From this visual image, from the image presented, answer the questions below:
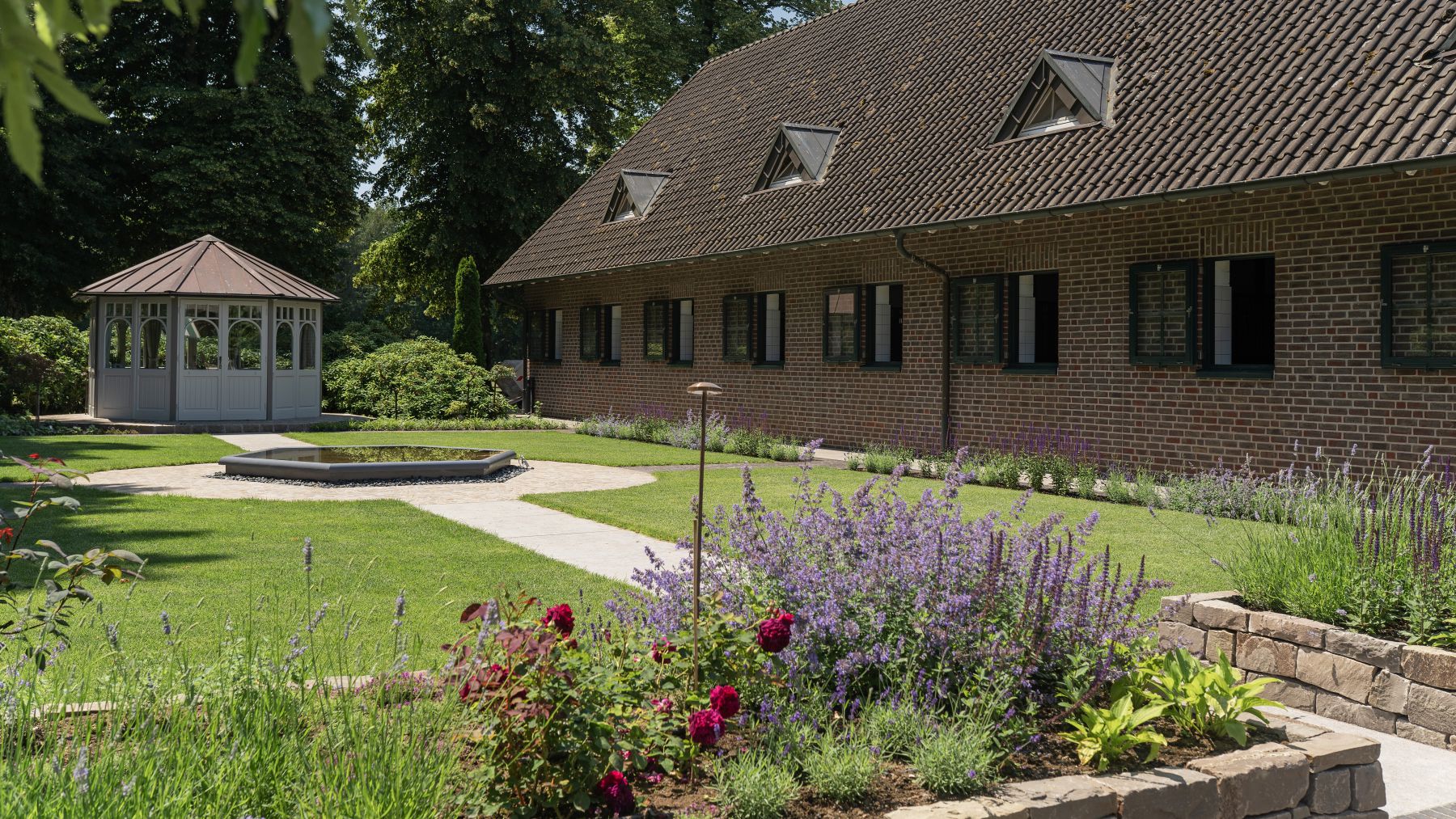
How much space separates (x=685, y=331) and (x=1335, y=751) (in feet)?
69.7

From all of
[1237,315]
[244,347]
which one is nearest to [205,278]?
[244,347]

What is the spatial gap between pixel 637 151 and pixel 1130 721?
27.0 meters

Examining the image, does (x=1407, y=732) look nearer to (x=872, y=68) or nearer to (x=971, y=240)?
(x=971, y=240)

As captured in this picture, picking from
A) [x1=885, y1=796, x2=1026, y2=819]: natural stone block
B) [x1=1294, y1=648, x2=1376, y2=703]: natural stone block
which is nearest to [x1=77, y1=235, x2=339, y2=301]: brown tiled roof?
[x1=1294, y1=648, x2=1376, y2=703]: natural stone block

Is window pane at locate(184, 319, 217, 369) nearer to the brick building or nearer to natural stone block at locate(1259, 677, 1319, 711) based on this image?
the brick building

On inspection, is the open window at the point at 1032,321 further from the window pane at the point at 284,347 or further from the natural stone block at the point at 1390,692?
the window pane at the point at 284,347

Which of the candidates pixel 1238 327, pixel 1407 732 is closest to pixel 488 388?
pixel 1238 327

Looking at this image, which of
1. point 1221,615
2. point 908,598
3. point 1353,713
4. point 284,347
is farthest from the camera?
point 284,347

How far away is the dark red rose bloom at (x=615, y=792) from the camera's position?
344 centimetres

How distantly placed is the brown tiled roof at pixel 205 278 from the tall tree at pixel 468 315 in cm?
539

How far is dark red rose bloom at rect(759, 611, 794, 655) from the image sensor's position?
151 inches

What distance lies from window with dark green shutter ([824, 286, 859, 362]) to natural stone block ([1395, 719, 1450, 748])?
14751 millimetres

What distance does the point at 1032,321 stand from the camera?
1719 cm

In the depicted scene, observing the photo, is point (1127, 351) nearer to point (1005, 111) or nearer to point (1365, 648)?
point (1005, 111)
